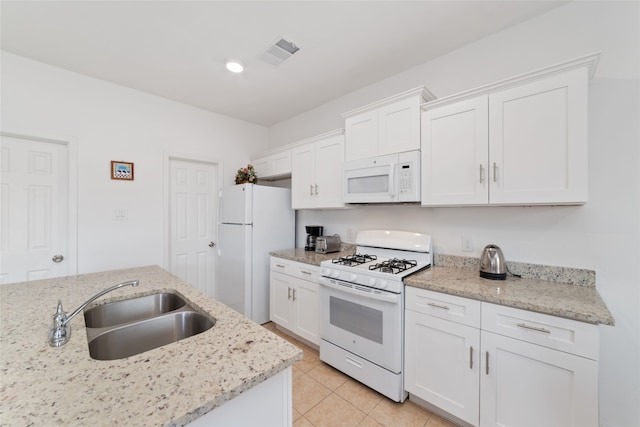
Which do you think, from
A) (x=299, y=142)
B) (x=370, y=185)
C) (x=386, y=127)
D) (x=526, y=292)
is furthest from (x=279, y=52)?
(x=526, y=292)

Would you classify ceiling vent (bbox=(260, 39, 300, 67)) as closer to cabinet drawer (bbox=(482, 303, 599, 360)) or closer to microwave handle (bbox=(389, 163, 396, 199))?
microwave handle (bbox=(389, 163, 396, 199))

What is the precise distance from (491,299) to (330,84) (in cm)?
242

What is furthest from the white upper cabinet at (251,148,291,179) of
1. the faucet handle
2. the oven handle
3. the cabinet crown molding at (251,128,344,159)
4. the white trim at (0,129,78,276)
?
the faucet handle

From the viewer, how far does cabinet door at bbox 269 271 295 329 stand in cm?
270

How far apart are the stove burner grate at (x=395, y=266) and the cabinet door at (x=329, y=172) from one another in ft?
2.56

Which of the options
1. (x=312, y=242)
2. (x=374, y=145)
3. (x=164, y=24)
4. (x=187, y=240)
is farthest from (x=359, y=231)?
(x=164, y=24)

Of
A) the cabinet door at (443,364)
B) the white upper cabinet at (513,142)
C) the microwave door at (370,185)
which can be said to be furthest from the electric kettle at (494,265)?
the microwave door at (370,185)

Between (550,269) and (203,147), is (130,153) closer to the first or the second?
(203,147)

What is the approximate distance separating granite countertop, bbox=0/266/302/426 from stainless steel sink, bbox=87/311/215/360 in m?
0.10

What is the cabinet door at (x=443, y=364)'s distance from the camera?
153cm

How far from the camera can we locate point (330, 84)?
108 inches

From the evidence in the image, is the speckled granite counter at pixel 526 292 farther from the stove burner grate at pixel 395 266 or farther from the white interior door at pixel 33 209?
the white interior door at pixel 33 209

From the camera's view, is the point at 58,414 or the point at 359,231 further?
the point at 359,231

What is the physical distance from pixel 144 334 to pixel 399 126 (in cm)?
216
